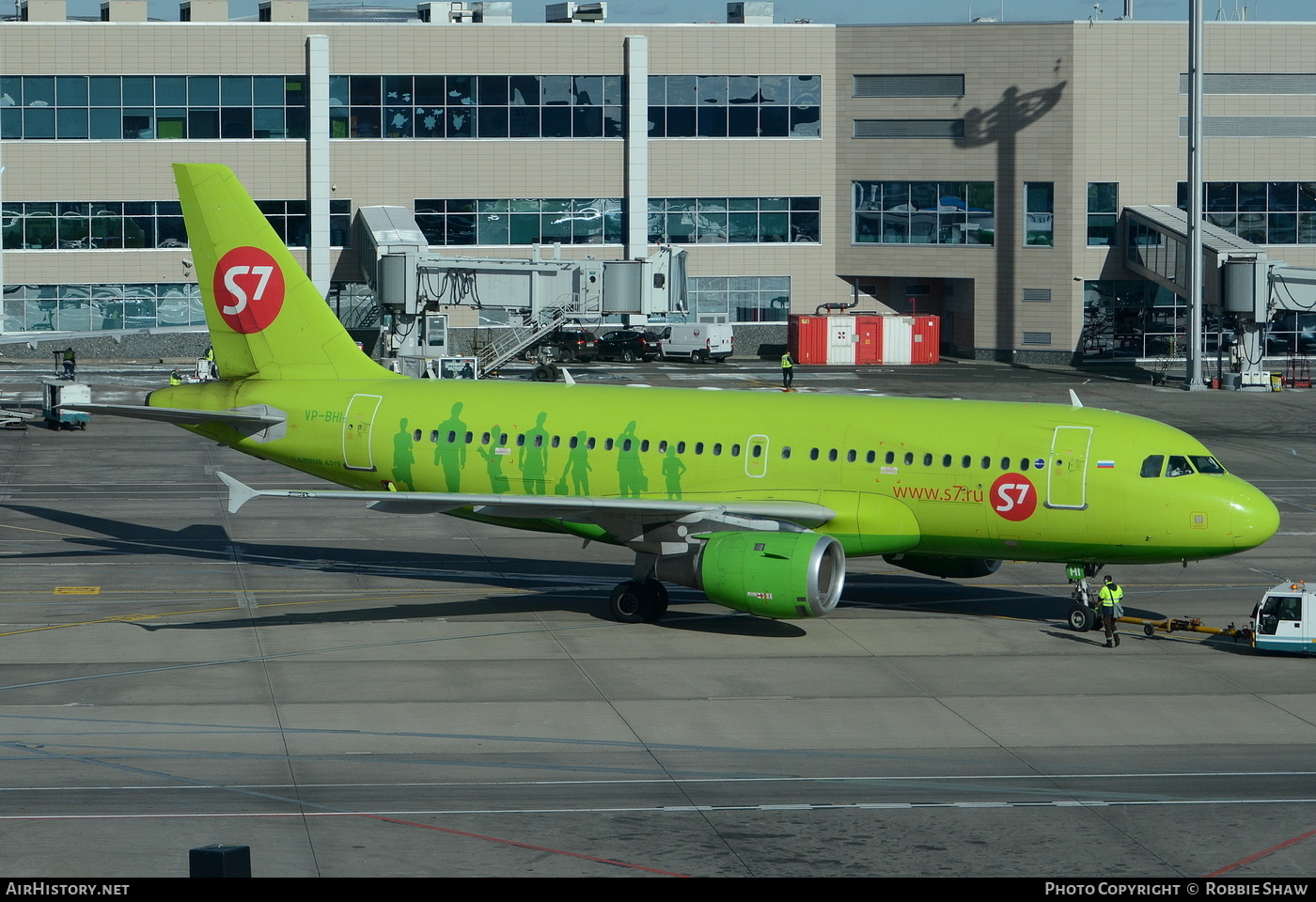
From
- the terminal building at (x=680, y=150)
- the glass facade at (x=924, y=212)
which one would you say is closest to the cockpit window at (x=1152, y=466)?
the terminal building at (x=680, y=150)

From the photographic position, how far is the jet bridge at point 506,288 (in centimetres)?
8294

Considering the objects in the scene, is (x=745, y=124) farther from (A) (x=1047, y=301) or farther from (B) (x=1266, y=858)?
(B) (x=1266, y=858)

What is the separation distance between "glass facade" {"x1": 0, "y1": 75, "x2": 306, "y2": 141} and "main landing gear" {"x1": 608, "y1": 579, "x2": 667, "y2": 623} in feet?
221

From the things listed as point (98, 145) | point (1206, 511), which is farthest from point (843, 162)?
point (1206, 511)

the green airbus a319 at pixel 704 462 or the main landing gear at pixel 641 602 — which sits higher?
the green airbus a319 at pixel 704 462

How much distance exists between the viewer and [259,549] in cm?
4281

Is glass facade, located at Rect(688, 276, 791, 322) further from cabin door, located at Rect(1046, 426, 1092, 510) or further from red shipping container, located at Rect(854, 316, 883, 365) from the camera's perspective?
cabin door, located at Rect(1046, 426, 1092, 510)

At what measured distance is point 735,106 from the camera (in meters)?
99.7

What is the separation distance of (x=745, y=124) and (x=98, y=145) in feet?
127

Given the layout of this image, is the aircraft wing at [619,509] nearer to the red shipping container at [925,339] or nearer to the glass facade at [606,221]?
the glass facade at [606,221]

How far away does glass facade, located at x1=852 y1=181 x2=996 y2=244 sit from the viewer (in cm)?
9875

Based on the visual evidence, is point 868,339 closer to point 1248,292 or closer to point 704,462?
point 1248,292

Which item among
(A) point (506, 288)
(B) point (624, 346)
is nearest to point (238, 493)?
(A) point (506, 288)

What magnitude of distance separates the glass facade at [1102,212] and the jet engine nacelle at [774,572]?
7071cm
